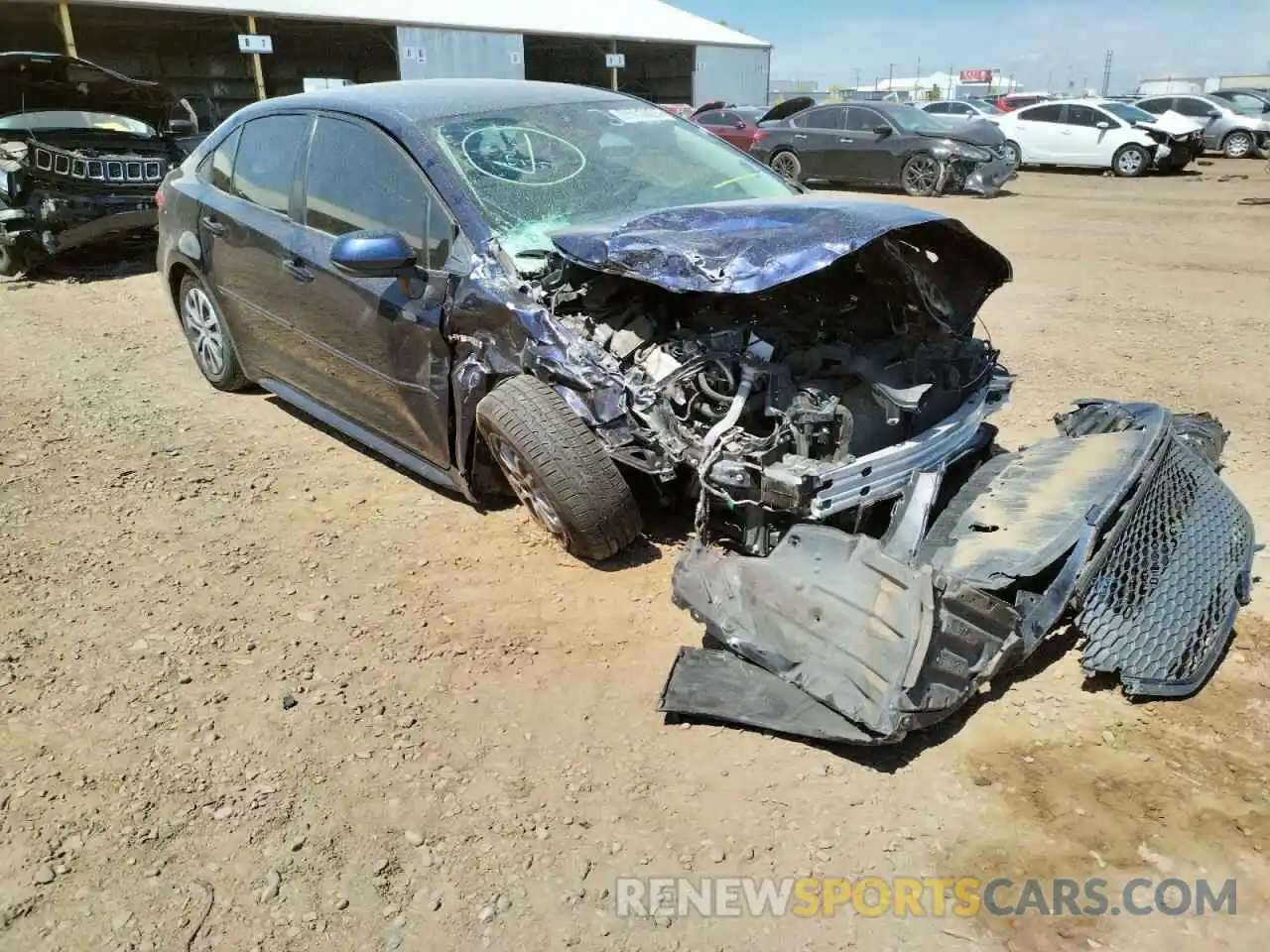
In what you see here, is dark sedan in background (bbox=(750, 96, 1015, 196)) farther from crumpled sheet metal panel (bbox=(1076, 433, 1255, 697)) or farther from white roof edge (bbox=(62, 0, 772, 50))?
crumpled sheet metal panel (bbox=(1076, 433, 1255, 697))

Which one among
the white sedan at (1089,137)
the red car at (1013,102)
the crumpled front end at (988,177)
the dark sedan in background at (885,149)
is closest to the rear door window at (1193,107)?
the white sedan at (1089,137)

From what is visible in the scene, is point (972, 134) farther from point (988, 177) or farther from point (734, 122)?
point (734, 122)

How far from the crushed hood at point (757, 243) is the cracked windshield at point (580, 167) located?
0.69 ft

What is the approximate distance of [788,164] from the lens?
55.7ft

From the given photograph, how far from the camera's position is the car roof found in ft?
13.4

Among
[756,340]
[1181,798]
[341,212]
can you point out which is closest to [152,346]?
[341,212]

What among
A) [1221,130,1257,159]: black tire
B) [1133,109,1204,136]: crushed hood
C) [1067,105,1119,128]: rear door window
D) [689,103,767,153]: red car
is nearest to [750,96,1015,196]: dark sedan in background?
[689,103,767,153]: red car

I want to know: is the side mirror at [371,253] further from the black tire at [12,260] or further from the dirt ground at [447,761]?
the black tire at [12,260]

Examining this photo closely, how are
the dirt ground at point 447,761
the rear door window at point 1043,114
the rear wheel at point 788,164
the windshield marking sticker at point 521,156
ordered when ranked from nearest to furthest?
the dirt ground at point 447,761 → the windshield marking sticker at point 521,156 → the rear wheel at point 788,164 → the rear door window at point 1043,114

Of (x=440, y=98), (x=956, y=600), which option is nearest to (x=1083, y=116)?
(x=440, y=98)

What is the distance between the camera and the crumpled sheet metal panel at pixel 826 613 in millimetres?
2555

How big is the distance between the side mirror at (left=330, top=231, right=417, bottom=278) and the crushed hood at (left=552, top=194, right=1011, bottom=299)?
596mm

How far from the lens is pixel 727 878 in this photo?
7.51 ft

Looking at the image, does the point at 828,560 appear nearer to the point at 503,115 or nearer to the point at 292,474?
the point at 503,115
